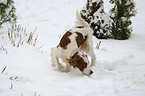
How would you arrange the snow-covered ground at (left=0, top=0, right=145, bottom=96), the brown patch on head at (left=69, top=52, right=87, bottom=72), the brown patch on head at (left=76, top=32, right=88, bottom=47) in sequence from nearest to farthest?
the snow-covered ground at (left=0, top=0, right=145, bottom=96)
the brown patch on head at (left=69, top=52, right=87, bottom=72)
the brown patch on head at (left=76, top=32, right=88, bottom=47)

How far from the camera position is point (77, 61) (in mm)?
2287

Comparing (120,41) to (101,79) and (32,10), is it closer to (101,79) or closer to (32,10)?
(101,79)

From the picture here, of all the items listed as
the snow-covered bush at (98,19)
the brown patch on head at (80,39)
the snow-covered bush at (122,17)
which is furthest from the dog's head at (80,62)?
the snow-covered bush at (122,17)

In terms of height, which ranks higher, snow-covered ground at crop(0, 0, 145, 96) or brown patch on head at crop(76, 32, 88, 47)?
brown patch on head at crop(76, 32, 88, 47)

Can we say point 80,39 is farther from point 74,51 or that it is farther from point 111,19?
point 111,19

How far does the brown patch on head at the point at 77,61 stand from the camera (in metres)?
2.28

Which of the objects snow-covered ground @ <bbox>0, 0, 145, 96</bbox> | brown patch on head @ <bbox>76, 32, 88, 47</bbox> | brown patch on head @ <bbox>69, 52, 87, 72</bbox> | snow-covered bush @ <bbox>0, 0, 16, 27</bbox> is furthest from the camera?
snow-covered bush @ <bbox>0, 0, 16, 27</bbox>

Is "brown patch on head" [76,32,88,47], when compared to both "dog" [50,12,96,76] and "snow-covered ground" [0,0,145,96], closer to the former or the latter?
"dog" [50,12,96,76]

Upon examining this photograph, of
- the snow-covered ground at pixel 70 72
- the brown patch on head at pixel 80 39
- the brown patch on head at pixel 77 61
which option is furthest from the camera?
the brown patch on head at pixel 80 39

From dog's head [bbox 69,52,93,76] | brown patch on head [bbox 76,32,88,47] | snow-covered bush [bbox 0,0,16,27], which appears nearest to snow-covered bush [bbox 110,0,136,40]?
brown patch on head [bbox 76,32,88,47]

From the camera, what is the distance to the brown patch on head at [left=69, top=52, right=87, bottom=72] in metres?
2.28

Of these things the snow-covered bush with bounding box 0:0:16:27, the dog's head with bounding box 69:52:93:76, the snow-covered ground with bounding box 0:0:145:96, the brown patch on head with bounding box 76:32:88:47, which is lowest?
the snow-covered ground with bounding box 0:0:145:96

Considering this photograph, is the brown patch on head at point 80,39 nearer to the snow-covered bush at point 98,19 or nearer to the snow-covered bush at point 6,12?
the snow-covered bush at point 98,19

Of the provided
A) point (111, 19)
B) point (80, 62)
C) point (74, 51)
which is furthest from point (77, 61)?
point (111, 19)
